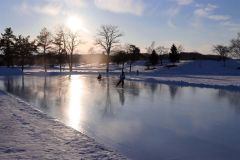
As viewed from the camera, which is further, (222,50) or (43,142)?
(222,50)

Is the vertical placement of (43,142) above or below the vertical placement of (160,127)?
above

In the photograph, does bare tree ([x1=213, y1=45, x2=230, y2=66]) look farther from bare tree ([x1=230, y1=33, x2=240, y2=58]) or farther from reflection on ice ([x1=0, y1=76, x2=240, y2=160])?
reflection on ice ([x1=0, y1=76, x2=240, y2=160])

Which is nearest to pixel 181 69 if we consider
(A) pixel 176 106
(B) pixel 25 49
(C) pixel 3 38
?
(B) pixel 25 49

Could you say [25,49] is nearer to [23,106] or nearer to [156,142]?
[23,106]

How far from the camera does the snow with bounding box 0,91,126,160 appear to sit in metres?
7.34

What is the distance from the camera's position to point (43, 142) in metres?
8.34

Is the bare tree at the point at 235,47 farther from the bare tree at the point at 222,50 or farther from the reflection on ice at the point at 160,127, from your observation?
the reflection on ice at the point at 160,127

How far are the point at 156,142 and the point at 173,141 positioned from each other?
50 centimetres

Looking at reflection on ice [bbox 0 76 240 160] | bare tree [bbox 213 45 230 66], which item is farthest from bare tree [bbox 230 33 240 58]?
reflection on ice [bbox 0 76 240 160]

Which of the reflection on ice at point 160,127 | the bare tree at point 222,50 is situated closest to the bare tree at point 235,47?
the bare tree at point 222,50

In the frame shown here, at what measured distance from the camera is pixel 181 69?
78438 millimetres

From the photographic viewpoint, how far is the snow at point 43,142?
7.34 m

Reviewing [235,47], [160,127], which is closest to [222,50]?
[235,47]

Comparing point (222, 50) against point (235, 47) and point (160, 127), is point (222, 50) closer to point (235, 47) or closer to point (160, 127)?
point (235, 47)
